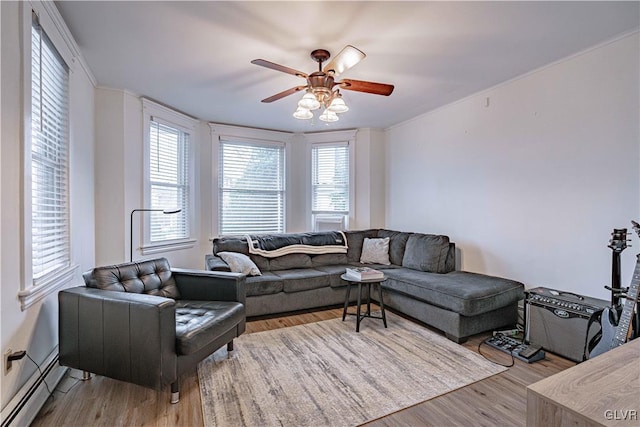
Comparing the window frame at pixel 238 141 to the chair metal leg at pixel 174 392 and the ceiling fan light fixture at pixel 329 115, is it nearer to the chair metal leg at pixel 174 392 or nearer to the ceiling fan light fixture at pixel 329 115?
the ceiling fan light fixture at pixel 329 115

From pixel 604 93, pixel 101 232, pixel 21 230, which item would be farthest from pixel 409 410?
pixel 101 232

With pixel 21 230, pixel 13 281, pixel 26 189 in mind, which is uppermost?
pixel 26 189

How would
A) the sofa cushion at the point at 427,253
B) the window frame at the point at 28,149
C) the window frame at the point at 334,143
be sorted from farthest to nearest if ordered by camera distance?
the window frame at the point at 334,143, the sofa cushion at the point at 427,253, the window frame at the point at 28,149

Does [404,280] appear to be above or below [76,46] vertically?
below

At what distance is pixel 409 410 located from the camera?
196 centimetres

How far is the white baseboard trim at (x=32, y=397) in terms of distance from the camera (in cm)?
165

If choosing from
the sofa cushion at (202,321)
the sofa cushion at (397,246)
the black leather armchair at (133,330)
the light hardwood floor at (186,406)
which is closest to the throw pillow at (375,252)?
the sofa cushion at (397,246)

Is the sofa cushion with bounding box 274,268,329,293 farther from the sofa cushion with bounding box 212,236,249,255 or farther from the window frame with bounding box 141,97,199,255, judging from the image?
the window frame with bounding box 141,97,199,255

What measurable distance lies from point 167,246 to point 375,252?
2.91m

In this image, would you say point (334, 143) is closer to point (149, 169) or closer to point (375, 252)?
point (375, 252)

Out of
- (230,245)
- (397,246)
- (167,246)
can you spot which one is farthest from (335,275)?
Result: (167,246)

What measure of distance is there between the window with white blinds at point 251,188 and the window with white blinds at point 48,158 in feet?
8.42

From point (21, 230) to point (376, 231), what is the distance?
412 centimetres

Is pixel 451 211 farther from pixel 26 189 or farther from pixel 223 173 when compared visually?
pixel 26 189
